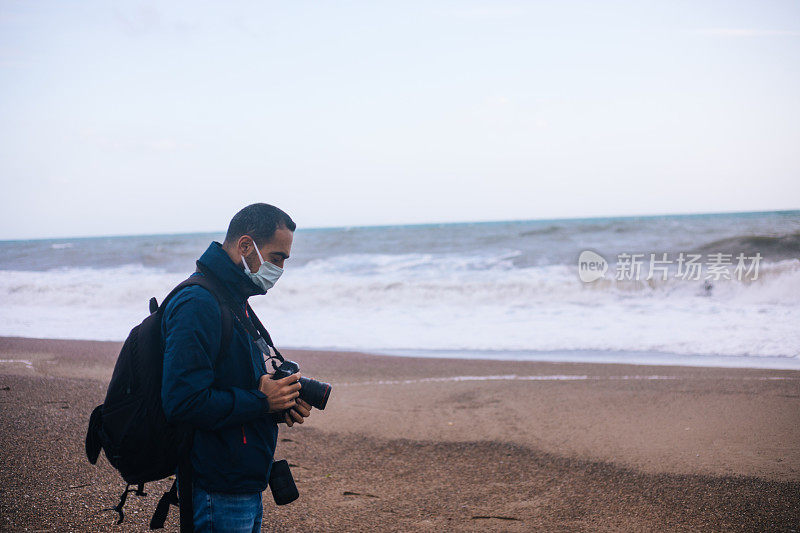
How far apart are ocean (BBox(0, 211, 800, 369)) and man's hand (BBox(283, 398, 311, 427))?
7.68 meters

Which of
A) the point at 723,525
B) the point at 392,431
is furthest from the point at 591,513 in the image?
the point at 392,431

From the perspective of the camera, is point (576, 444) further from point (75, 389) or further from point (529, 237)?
point (529, 237)

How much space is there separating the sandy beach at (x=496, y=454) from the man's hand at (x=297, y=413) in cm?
184

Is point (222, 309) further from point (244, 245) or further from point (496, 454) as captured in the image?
point (496, 454)

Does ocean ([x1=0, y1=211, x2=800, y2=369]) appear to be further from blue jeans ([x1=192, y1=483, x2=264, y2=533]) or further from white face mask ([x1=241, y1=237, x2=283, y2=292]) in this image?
blue jeans ([x1=192, y1=483, x2=264, y2=533])

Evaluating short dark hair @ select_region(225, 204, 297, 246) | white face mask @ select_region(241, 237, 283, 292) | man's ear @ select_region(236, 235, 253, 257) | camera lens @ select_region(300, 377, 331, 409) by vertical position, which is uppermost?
short dark hair @ select_region(225, 204, 297, 246)

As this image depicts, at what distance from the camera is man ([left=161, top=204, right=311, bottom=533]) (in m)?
1.95

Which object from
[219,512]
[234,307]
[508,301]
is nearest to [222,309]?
[234,307]

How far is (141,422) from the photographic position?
1.94 m

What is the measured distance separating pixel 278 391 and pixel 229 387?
178mm

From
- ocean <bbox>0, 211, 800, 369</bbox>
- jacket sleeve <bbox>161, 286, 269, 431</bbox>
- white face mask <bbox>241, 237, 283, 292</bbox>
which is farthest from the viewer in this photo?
ocean <bbox>0, 211, 800, 369</bbox>

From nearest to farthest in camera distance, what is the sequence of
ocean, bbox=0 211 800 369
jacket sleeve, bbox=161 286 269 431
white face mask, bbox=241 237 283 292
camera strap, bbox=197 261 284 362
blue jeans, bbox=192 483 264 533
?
jacket sleeve, bbox=161 286 269 431 < blue jeans, bbox=192 483 264 533 < camera strap, bbox=197 261 284 362 < white face mask, bbox=241 237 283 292 < ocean, bbox=0 211 800 369

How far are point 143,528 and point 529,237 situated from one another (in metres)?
32.2

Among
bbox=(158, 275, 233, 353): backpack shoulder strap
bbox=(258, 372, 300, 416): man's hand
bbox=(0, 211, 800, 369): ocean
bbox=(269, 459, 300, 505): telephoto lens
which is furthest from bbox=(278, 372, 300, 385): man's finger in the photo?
bbox=(0, 211, 800, 369): ocean
